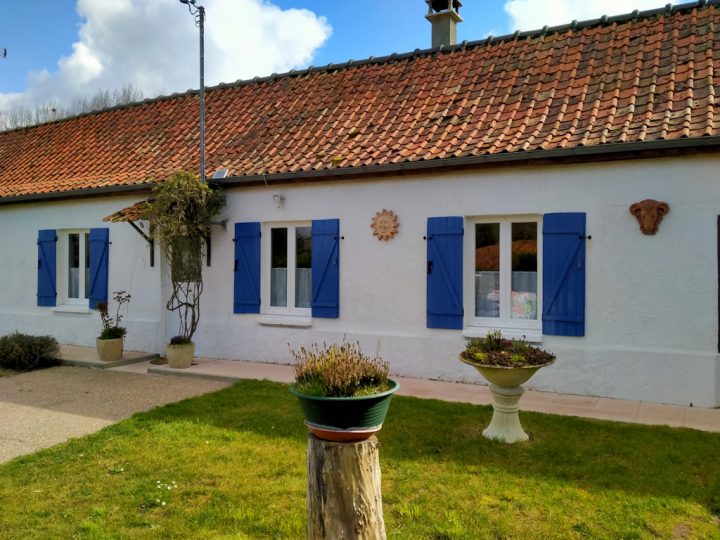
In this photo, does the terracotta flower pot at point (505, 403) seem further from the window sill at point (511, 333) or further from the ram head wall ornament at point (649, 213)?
the ram head wall ornament at point (649, 213)

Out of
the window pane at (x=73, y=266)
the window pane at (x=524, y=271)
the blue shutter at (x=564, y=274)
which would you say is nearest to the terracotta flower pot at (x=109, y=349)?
the window pane at (x=73, y=266)

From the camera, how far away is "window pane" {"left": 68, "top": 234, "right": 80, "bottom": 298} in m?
11.1

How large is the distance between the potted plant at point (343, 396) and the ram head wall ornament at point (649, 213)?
4.54 m

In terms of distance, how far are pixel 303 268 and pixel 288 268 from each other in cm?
25

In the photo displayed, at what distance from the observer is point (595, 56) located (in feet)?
27.9

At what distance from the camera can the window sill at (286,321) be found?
8631mm

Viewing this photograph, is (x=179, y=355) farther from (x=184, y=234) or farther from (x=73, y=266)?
(x=73, y=266)

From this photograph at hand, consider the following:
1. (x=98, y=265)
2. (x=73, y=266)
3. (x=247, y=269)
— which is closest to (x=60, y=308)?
(x=73, y=266)

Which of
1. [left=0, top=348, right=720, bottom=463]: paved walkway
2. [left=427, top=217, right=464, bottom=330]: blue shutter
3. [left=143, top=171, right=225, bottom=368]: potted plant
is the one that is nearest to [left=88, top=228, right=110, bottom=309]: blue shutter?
[left=143, top=171, right=225, bottom=368]: potted plant

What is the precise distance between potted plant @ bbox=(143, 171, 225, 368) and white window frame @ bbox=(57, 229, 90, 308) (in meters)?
2.53

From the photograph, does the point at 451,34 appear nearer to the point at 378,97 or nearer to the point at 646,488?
the point at 378,97

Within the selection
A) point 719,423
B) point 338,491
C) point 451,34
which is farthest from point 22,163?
point 719,423

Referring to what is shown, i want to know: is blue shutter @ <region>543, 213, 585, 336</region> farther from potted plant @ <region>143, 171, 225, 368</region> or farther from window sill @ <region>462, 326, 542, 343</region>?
potted plant @ <region>143, 171, 225, 368</region>

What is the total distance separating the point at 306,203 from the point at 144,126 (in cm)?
579
